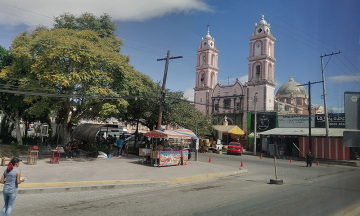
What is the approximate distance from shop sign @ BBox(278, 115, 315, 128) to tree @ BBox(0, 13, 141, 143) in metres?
24.7

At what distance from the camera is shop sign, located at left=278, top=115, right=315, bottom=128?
34.8 metres

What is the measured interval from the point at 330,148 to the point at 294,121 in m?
7.63

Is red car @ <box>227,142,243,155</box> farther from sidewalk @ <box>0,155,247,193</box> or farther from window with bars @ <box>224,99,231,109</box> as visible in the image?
window with bars @ <box>224,99,231,109</box>

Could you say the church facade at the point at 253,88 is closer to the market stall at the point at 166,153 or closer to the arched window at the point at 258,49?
the arched window at the point at 258,49

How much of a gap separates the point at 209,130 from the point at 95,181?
1098 inches

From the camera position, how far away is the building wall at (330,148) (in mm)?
28527

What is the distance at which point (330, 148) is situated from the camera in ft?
96.9

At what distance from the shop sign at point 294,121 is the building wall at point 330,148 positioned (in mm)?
3580

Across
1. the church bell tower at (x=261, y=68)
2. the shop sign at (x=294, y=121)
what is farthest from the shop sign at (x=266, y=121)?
the church bell tower at (x=261, y=68)

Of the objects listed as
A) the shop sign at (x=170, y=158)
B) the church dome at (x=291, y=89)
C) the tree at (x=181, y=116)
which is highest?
the church dome at (x=291, y=89)

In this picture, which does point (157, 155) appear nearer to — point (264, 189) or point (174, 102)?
point (264, 189)

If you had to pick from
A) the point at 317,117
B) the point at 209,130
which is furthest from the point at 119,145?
the point at 317,117

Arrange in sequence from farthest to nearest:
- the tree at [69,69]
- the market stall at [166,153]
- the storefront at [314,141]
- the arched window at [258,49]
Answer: the arched window at [258,49], the storefront at [314,141], the market stall at [166,153], the tree at [69,69]

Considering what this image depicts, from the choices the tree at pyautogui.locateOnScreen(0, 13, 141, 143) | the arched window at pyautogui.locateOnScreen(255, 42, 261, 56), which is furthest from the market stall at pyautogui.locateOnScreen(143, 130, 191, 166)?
the arched window at pyautogui.locateOnScreen(255, 42, 261, 56)
